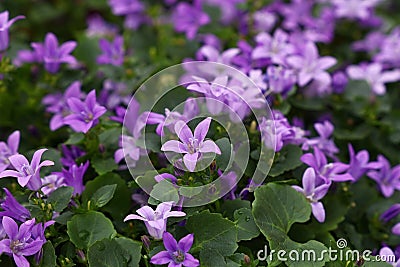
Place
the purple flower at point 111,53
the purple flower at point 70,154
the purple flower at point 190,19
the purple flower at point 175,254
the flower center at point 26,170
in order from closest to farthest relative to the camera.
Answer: the purple flower at point 175,254
the flower center at point 26,170
the purple flower at point 70,154
the purple flower at point 111,53
the purple flower at point 190,19

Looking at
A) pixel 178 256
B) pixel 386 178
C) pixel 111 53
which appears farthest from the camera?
pixel 111 53

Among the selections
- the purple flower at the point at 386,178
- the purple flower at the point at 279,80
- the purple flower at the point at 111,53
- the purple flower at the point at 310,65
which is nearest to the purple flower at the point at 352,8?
the purple flower at the point at 310,65

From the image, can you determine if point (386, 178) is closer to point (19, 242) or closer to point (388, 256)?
point (388, 256)

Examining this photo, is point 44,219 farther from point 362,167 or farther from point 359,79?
point 359,79

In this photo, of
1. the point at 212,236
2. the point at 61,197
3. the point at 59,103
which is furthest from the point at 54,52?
the point at 212,236

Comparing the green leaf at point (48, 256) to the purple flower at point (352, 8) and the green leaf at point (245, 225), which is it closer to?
the green leaf at point (245, 225)

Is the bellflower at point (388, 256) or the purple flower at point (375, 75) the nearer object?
the bellflower at point (388, 256)

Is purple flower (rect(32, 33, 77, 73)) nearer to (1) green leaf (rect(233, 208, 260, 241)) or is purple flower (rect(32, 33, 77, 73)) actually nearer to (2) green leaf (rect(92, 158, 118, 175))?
(2) green leaf (rect(92, 158, 118, 175))
